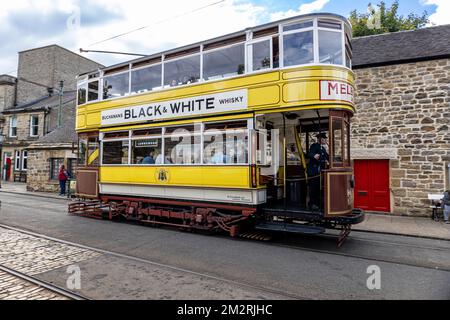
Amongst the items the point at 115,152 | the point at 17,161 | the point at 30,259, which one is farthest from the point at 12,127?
the point at 30,259

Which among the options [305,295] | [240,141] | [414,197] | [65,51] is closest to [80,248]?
[240,141]

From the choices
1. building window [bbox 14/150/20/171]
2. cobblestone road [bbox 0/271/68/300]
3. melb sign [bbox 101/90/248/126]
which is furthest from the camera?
building window [bbox 14/150/20/171]

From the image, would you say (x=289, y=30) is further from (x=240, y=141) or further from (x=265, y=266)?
(x=265, y=266)

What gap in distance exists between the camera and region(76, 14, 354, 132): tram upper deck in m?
6.13

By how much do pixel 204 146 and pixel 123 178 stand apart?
3136 millimetres

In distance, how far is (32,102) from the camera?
92.1 ft

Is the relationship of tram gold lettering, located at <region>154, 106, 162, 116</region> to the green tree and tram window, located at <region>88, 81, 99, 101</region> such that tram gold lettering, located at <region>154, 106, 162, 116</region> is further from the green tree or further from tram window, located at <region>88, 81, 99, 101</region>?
the green tree

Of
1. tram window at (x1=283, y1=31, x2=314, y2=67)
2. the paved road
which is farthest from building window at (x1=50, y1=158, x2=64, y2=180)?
tram window at (x1=283, y1=31, x2=314, y2=67)

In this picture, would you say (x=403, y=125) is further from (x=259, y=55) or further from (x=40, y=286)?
(x=40, y=286)

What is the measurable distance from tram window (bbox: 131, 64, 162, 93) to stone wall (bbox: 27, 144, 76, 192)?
1124cm

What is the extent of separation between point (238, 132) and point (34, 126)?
992 inches

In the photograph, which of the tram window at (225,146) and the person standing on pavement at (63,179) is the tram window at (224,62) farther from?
the person standing on pavement at (63,179)

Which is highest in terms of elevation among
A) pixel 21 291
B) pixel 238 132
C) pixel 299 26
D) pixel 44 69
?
pixel 44 69

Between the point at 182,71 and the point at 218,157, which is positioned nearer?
the point at 218,157
